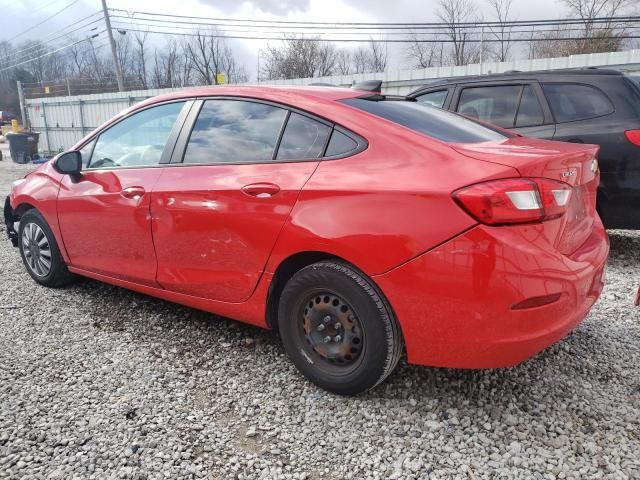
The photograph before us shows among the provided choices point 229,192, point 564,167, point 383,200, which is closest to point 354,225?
point 383,200

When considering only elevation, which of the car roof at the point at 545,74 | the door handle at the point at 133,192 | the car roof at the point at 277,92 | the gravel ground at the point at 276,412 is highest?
the car roof at the point at 545,74

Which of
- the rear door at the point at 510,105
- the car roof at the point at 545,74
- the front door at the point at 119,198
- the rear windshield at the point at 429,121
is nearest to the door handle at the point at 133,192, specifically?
the front door at the point at 119,198

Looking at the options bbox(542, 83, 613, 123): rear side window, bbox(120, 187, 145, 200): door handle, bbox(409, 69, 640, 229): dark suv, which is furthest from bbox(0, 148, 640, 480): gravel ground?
bbox(542, 83, 613, 123): rear side window

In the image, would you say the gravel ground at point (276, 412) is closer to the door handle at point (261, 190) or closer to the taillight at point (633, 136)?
the door handle at point (261, 190)

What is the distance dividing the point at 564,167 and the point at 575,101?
2.92m

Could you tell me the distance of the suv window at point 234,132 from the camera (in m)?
Answer: 2.73

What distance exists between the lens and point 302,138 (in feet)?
8.50

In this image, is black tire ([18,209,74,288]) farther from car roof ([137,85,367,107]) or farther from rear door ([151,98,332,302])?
car roof ([137,85,367,107])

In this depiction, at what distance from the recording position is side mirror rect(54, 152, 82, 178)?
3.58 meters

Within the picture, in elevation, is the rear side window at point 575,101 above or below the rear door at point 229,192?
above

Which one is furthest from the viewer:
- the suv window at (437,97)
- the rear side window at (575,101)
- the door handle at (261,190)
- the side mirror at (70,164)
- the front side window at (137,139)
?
the suv window at (437,97)

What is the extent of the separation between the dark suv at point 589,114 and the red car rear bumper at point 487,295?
218 cm

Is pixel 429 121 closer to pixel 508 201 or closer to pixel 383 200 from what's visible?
pixel 383 200

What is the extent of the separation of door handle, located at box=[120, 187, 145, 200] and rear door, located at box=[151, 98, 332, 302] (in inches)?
6.1
